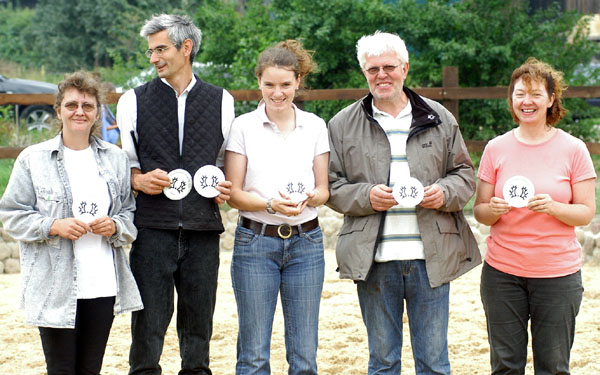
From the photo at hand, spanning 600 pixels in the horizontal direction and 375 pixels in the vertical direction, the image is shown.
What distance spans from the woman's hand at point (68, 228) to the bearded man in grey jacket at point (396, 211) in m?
1.08

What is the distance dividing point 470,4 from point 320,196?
7769 millimetres

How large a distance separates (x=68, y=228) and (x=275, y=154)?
920 millimetres

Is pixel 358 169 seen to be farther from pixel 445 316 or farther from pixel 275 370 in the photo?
pixel 275 370

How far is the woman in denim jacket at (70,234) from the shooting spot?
3330 millimetres

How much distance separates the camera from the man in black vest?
3.67m

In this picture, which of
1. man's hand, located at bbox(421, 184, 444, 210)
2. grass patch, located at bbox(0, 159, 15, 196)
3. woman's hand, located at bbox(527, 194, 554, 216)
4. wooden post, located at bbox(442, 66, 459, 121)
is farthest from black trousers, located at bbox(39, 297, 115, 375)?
wooden post, located at bbox(442, 66, 459, 121)

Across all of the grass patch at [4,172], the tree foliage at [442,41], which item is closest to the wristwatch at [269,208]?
the grass patch at [4,172]

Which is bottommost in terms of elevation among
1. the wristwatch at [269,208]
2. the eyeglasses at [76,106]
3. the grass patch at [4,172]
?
the wristwatch at [269,208]

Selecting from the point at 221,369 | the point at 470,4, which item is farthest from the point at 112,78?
the point at 221,369

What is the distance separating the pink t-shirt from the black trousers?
1715 millimetres

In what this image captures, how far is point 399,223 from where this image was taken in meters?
3.53

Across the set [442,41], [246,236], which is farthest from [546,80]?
[442,41]

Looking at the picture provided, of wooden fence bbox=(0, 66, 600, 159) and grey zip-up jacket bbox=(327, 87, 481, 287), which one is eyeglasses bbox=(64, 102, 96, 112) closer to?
grey zip-up jacket bbox=(327, 87, 481, 287)

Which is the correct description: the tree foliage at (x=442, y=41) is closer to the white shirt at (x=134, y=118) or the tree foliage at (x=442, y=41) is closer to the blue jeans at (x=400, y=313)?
the white shirt at (x=134, y=118)
